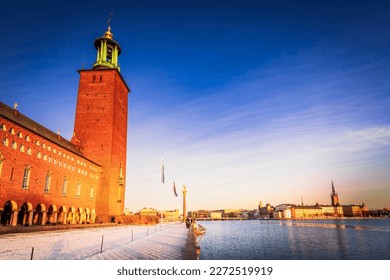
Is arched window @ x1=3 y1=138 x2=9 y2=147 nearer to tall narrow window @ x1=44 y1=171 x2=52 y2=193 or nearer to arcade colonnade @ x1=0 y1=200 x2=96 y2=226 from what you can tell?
arcade colonnade @ x1=0 y1=200 x2=96 y2=226

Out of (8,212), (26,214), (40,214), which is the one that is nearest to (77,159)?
(40,214)

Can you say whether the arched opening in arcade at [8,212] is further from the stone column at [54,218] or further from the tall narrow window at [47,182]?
the stone column at [54,218]

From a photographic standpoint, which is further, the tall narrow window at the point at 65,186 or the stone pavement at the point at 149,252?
the tall narrow window at the point at 65,186

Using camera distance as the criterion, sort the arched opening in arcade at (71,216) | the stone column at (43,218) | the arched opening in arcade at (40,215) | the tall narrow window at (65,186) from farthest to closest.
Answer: the arched opening in arcade at (71,216) < the tall narrow window at (65,186) < the arched opening in arcade at (40,215) < the stone column at (43,218)

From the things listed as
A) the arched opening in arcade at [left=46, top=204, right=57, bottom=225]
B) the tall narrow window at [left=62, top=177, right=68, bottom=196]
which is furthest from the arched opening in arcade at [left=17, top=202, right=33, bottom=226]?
the tall narrow window at [left=62, top=177, right=68, bottom=196]

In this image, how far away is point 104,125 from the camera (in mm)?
49062

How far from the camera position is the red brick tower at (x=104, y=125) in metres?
47.4

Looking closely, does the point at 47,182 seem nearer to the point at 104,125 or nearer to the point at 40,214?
the point at 40,214

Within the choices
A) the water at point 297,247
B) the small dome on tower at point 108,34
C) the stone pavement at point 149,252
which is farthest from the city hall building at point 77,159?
the water at point 297,247

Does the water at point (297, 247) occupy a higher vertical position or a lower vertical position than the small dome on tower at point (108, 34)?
lower

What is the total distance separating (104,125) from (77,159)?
34.0 feet

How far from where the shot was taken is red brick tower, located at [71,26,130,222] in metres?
47.4

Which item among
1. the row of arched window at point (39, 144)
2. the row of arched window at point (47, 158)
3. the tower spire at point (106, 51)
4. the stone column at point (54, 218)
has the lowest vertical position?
the stone column at point (54, 218)
